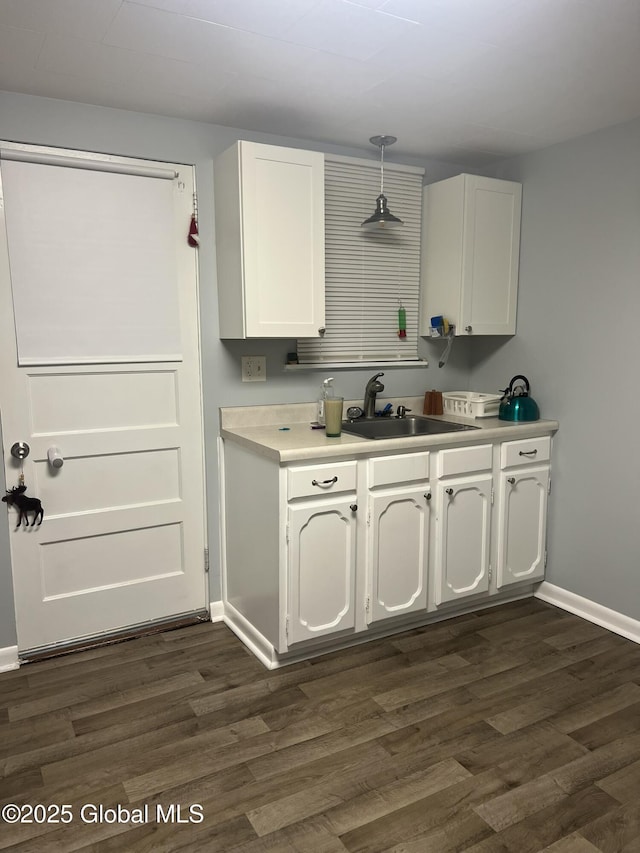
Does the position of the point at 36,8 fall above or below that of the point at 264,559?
above

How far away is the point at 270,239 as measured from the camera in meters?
2.71

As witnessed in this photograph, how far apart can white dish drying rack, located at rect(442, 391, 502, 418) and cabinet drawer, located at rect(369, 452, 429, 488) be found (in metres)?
0.65

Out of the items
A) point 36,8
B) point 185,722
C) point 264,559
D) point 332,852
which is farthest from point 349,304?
point 332,852

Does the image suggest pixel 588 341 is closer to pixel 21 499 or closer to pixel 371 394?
pixel 371 394

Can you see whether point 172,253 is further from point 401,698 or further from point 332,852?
point 332,852

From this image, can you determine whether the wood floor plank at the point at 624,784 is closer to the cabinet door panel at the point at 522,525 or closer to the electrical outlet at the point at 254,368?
the cabinet door panel at the point at 522,525

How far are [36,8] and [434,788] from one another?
8.72 feet

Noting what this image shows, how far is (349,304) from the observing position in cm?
331

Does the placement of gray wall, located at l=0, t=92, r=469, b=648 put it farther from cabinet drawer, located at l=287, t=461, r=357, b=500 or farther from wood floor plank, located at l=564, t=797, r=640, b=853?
wood floor plank, located at l=564, t=797, r=640, b=853

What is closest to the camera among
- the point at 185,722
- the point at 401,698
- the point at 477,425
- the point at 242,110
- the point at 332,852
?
the point at 332,852

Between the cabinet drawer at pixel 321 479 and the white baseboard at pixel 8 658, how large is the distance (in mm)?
1382

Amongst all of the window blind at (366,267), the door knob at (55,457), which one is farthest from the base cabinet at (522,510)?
the door knob at (55,457)

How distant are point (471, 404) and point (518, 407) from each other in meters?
0.25

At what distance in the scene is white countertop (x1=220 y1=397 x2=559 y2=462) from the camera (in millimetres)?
2559
